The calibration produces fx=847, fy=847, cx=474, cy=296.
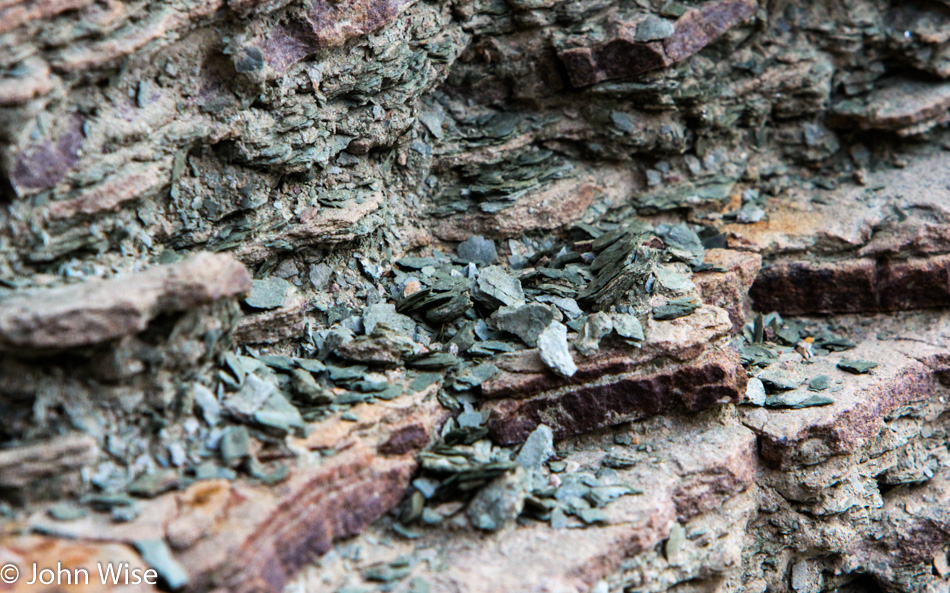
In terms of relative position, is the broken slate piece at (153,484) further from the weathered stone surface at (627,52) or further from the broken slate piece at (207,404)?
the weathered stone surface at (627,52)

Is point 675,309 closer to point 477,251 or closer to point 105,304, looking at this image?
point 477,251

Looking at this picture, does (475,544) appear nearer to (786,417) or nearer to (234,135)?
(786,417)

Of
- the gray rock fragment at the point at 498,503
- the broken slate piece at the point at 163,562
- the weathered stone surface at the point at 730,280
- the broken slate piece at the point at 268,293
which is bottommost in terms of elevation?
the weathered stone surface at the point at 730,280

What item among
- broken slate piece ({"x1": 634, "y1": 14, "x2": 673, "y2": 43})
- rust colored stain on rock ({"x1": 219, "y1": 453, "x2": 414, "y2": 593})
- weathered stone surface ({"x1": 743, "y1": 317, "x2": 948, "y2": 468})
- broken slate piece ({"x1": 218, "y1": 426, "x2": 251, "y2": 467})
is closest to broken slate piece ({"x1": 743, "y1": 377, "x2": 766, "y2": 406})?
weathered stone surface ({"x1": 743, "y1": 317, "x2": 948, "y2": 468})

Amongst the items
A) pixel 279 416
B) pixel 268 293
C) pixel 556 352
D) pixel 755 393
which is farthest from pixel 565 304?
pixel 279 416

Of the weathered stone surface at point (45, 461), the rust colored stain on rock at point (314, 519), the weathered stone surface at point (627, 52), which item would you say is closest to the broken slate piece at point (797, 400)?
the rust colored stain on rock at point (314, 519)
